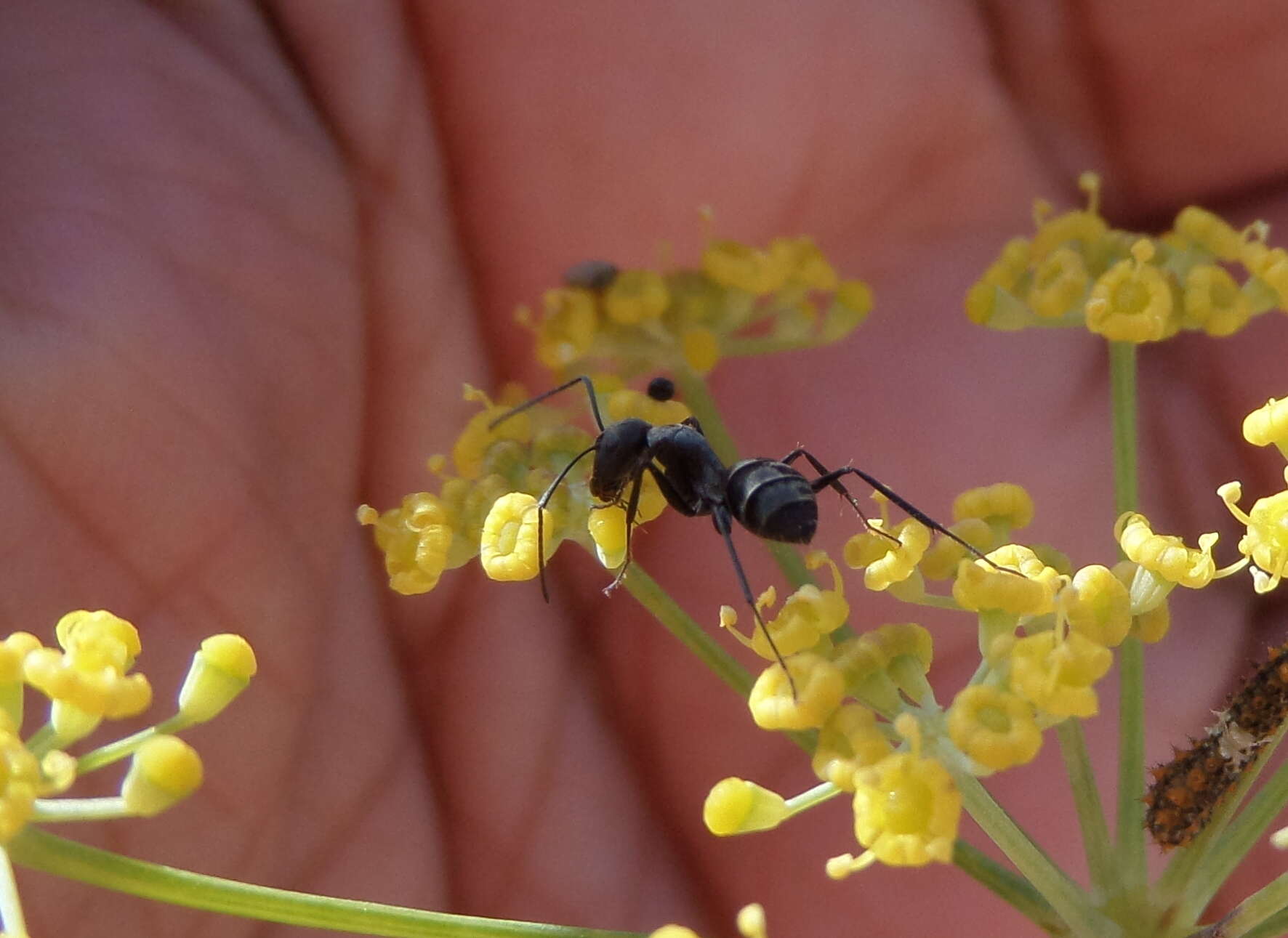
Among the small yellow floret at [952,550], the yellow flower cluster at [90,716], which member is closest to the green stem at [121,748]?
the yellow flower cluster at [90,716]

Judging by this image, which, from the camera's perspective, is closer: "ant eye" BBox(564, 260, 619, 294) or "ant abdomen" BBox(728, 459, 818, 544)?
"ant abdomen" BBox(728, 459, 818, 544)

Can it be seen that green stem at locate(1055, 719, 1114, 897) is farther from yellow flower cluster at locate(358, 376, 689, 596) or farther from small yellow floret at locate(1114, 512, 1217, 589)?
yellow flower cluster at locate(358, 376, 689, 596)

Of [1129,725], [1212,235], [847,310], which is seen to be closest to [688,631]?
[1129,725]

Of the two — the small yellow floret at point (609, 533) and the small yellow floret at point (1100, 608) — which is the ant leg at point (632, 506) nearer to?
the small yellow floret at point (609, 533)

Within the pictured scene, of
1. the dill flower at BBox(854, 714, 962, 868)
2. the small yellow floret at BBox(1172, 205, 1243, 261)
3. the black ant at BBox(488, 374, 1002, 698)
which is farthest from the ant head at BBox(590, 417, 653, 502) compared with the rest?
the small yellow floret at BBox(1172, 205, 1243, 261)

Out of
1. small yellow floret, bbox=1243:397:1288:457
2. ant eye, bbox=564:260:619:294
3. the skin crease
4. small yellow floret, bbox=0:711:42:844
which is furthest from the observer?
ant eye, bbox=564:260:619:294

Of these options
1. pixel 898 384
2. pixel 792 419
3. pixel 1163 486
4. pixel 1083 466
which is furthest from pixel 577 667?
pixel 1163 486
